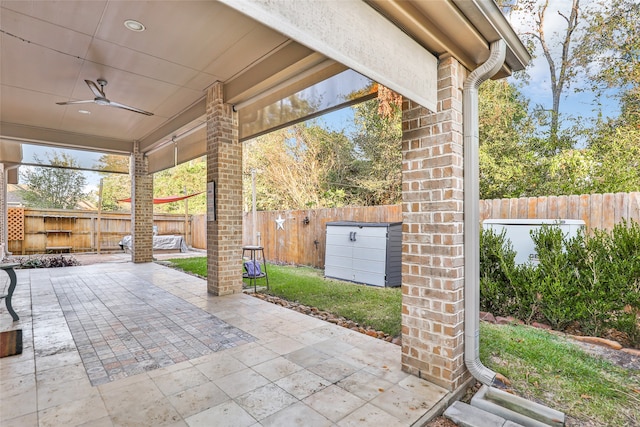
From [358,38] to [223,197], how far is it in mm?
3827

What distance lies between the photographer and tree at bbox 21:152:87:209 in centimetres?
1750

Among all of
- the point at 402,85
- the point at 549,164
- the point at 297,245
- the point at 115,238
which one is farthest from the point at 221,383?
the point at 115,238

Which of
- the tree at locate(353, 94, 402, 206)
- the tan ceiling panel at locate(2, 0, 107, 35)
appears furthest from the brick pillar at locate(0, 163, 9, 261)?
the tree at locate(353, 94, 402, 206)

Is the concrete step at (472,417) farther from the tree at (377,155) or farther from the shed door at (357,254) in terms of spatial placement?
the tree at (377,155)

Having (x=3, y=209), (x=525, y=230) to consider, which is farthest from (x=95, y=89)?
(x=3, y=209)

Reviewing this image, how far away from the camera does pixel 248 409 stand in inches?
78.9

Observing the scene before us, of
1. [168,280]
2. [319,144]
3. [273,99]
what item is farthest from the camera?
[319,144]

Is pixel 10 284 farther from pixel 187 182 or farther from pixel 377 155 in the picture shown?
pixel 187 182

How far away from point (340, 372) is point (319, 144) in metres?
10.1

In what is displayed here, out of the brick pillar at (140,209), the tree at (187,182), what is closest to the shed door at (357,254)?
the brick pillar at (140,209)

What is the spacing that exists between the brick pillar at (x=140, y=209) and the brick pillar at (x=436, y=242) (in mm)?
8355

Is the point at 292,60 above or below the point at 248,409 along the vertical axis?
above

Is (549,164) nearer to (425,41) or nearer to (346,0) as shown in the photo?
(425,41)

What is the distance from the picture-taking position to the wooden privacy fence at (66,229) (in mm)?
10789
